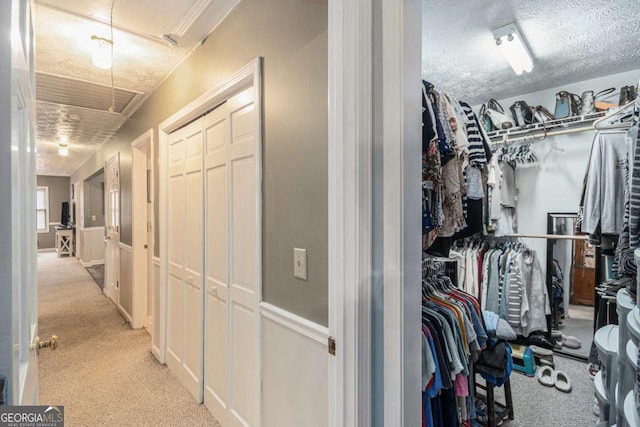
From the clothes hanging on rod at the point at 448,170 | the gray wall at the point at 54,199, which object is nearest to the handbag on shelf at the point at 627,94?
the clothes hanging on rod at the point at 448,170

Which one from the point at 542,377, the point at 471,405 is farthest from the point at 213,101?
the point at 542,377

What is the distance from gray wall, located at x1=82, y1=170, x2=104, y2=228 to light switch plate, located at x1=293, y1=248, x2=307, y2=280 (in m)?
8.76

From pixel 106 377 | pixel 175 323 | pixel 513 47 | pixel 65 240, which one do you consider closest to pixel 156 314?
pixel 175 323

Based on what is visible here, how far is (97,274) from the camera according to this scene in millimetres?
6801

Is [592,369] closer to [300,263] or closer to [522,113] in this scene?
[522,113]

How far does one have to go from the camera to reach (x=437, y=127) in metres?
1.30

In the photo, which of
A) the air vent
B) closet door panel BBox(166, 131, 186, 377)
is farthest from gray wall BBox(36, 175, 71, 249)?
closet door panel BBox(166, 131, 186, 377)

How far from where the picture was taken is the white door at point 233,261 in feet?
5.47

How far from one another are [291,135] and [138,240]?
3.10 m

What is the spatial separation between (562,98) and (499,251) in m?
1.44

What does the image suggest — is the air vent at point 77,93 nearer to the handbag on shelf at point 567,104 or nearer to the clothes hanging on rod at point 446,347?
the clothes hanging on rod at point 446,347

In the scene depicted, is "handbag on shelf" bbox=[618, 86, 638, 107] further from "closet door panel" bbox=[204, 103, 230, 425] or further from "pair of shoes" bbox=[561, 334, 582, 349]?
"closet door panel" bbox=[204, 103, 230, 425]

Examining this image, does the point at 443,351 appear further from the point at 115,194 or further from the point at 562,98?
the point at 115,194

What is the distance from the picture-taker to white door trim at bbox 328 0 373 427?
3.19ft
